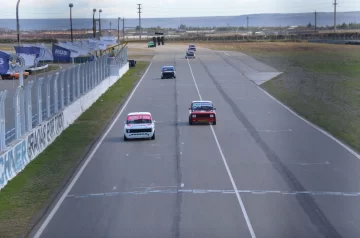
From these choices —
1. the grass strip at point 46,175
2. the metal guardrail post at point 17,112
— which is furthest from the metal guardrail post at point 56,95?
the metal guardrail post at point 17,112

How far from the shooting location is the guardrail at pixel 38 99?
74.9ft

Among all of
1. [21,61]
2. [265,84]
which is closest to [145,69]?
[265,84]

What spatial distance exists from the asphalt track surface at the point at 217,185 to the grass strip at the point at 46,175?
1.95 feet

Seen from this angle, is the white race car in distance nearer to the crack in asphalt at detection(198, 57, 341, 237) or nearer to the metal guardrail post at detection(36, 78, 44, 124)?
the metal guardrail post at detection(36, 78, 44, 124)

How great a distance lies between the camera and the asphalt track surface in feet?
52.3

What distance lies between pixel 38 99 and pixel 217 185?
32.3 ft

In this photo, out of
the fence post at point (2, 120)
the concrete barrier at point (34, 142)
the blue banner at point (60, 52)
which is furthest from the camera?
the blue banner at point (60, 52)

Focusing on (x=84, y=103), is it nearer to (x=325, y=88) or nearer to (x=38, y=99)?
(x=38, y=99)

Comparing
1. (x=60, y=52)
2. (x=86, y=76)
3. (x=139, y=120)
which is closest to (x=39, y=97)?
(x=139, y=120)

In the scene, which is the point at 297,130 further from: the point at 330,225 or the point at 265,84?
the point at 265,84

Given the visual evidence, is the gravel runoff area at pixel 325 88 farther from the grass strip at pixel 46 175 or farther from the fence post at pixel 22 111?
the fence post at pixel 22 111

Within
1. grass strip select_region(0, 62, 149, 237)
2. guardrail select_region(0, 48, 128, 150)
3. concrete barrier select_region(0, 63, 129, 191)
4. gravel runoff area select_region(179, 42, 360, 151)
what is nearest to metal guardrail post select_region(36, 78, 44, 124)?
guardrail select_region(0, 48, 128, 150)

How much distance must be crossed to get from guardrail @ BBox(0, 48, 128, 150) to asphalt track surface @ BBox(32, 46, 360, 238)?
8.94ft

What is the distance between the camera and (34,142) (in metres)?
26.5
